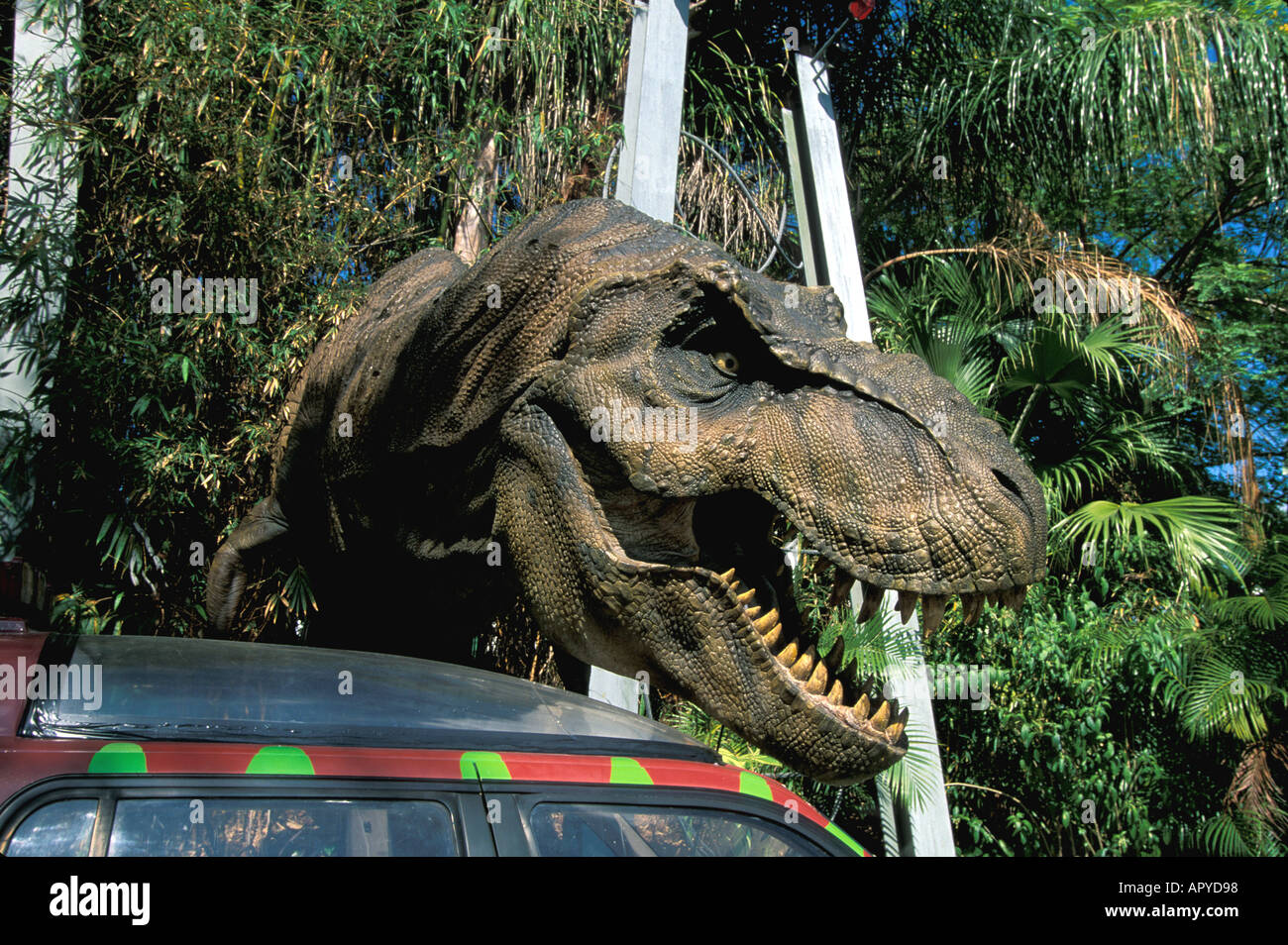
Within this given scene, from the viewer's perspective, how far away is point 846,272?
5.25 m

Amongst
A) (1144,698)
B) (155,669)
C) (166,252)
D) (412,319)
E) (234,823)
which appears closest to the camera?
(234,823)

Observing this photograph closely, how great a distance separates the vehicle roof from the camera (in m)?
1.54

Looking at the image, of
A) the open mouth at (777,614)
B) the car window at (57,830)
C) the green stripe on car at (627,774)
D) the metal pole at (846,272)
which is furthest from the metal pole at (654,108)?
the car window at (57,830)

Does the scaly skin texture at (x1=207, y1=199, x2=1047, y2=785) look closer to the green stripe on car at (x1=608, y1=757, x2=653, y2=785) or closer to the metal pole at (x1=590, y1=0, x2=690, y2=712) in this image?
the green stripe on car at (x1=608, y1=757, x2=653, y2=785)

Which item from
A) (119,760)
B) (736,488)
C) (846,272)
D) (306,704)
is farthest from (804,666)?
(846,272)

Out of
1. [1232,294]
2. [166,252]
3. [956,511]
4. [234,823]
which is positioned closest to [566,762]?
[234,823]

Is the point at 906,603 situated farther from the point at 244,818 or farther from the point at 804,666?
the point at 244,818

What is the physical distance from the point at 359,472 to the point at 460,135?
9.11 ft

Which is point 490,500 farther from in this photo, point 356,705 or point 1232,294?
point 1232,294

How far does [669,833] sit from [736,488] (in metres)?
0.66

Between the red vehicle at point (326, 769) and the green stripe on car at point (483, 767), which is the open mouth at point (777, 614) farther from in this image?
the green stripe on car at point (483, 767)

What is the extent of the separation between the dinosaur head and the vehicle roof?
0.65ft

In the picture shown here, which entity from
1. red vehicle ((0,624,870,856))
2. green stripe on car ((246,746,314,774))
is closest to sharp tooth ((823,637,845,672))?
red vehicle ((0,624,870,856))

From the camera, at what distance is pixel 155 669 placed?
5.61 ft
